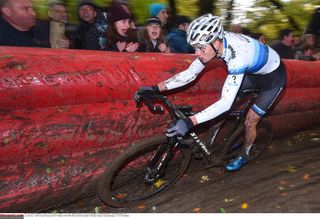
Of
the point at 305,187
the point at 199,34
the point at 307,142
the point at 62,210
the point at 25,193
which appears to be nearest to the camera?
the point at 25,193

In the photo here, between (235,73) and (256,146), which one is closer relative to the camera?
(235,73)

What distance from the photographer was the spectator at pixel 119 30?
4.81 metres

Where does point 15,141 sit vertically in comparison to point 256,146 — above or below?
above

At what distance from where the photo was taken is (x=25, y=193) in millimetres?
3133

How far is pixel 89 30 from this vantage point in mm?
4680

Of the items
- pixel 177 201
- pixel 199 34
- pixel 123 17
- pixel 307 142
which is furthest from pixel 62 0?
pixel 307 142

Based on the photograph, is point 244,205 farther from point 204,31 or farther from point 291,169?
point 204,31

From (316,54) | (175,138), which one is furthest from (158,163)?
(316,54)

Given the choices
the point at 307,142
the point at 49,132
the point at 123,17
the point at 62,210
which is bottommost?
the point at 307,142

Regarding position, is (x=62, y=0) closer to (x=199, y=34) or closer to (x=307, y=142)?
(x=199, y=34)

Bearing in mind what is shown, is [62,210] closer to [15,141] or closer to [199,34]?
[15,141]

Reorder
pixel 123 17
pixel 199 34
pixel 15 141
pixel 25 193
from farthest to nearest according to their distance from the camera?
pixel 123 17 < pixel 199 34 < pixel 25 193 < pixel 15 141

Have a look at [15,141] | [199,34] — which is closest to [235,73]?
[199,34]

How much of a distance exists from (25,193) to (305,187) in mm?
3212
